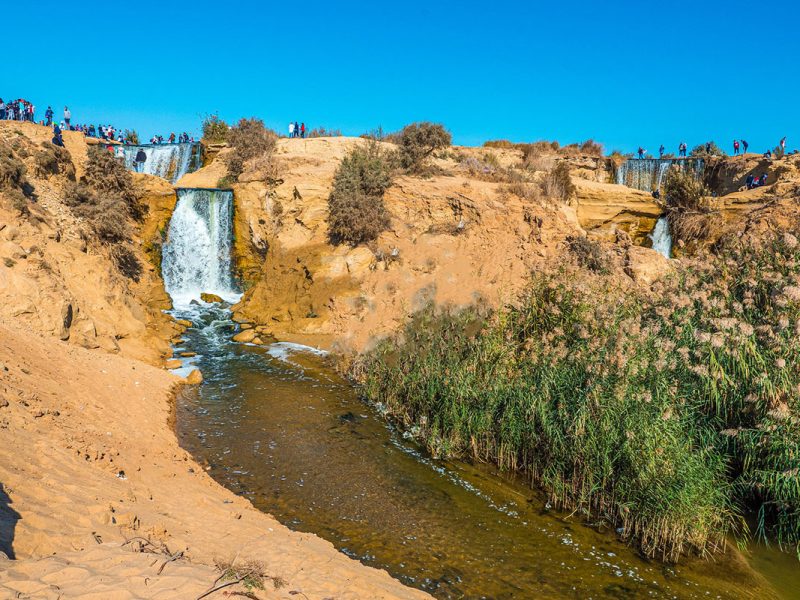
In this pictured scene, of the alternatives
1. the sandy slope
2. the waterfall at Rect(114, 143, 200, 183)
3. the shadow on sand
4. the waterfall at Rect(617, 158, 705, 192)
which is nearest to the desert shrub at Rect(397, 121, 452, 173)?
the waterfall at Rect(617, 158, 705, 192)

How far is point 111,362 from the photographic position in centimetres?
1229

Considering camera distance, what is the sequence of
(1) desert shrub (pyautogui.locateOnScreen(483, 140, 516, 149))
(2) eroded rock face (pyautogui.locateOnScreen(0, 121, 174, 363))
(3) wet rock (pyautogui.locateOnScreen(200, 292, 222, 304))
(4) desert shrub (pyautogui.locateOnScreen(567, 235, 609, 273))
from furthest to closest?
(1) desert shrub (pyautogui.locateOnScreen(483, 140, 516, 149)) < (3) wet rock (pyautogui.locateOnScreen(200, 292, 222, 304)) < (4) desert shrub (pyautogui.locateOnScreen(567, 235, 609, 273)) < (2) eroded rock face (pyautogui.locateOnScreen(0, 121, 174, 363))

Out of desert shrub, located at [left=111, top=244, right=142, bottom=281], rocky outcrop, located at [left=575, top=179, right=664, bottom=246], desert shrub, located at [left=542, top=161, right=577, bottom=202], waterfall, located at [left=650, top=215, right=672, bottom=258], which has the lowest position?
desert shrub, located at [left=111, top=244, right=142, bottom=281]

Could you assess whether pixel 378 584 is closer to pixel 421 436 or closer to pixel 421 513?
pixel 421 513

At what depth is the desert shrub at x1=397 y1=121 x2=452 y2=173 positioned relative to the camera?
77.2 feet

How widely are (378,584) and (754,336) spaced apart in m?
6.95

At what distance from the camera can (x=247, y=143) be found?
26266 millimetres

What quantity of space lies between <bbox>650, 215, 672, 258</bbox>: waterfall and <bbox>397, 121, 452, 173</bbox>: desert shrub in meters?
10.8

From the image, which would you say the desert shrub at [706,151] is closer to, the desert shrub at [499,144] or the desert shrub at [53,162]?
the desert shrub at [499,144]

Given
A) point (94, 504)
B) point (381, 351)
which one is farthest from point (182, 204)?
point (94, 504)

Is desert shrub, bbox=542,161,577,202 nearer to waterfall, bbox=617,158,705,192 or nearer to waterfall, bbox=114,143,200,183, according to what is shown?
waterfall, bbox=617,158,705,192

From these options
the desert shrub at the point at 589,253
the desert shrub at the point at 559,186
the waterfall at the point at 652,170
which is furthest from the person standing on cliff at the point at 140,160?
the waterfall at the point at 652,170

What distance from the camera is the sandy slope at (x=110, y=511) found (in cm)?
420

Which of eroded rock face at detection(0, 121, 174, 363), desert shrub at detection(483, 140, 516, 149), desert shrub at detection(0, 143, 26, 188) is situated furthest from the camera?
desert shrub at detection(483, 140, 516, 149)
